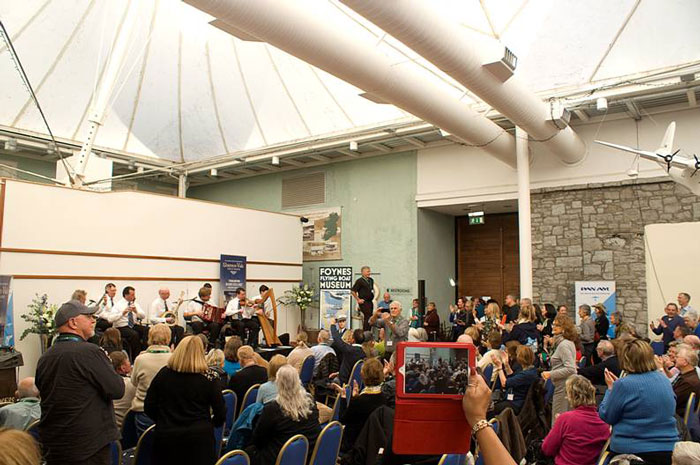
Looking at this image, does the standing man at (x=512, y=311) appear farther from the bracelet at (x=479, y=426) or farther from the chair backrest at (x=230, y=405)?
the bracelet at (x=479, y=426)

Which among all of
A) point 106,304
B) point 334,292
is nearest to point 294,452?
point 106,304

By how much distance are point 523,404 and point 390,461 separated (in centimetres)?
208

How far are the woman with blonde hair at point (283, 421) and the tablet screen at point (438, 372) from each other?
2.16 meters

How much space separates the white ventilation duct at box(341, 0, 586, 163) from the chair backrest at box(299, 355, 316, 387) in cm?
372

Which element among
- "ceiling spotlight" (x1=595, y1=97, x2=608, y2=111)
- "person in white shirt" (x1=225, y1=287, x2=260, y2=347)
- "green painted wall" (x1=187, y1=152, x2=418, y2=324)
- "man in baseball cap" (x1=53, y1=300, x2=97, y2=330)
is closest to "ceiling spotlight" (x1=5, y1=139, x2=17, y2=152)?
"person in white shirt" (x1=225, y1=287, x2=260, y2=347)

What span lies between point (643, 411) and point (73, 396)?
3.22 meters

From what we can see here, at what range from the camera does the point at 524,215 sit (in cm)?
1038

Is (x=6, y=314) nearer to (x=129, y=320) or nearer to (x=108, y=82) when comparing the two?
(x=129, y=320)

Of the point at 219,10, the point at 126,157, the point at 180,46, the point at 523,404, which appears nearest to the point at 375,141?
the point at 180,46

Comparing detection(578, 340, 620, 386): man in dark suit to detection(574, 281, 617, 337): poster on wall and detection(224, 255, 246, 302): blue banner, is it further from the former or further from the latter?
detection(224, 255, 246, 302): blue banner

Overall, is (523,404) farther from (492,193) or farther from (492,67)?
(492,193)

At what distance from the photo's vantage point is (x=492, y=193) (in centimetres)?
1218

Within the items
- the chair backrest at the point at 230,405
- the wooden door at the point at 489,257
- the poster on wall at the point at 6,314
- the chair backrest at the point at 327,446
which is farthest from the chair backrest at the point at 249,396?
the wooden door at the point at 489,257

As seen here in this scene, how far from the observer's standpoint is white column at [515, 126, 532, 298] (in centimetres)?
1022
